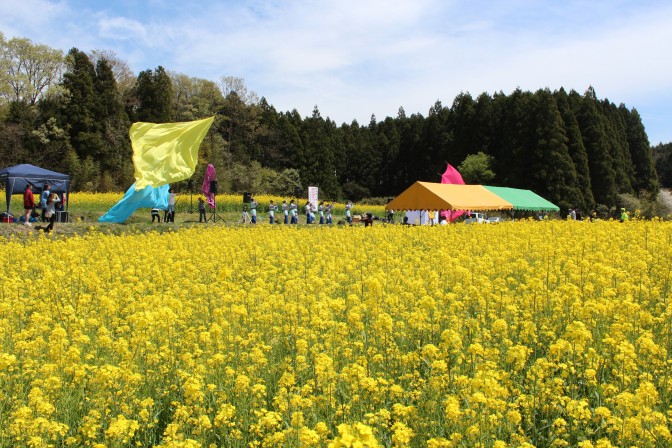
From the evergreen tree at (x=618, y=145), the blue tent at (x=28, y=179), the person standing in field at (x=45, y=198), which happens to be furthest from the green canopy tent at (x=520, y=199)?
the evergreen tree at (x=618, y=145)

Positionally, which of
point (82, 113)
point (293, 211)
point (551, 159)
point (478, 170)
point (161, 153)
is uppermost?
point (82, 113)

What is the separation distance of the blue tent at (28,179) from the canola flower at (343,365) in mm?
12576

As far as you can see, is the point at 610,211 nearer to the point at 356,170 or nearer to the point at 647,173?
the point at 647,173

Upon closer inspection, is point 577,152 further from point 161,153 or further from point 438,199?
point 161,153

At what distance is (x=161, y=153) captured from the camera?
59.6 ft

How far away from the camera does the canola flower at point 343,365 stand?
10.6 ft

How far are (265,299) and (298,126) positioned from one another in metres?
57.6

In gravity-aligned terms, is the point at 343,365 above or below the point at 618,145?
below

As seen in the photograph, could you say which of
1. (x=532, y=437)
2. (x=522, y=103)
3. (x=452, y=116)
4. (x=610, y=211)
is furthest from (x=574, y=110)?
(x=532, y=437)

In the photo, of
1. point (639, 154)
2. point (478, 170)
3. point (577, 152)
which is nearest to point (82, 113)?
point (478, 170)

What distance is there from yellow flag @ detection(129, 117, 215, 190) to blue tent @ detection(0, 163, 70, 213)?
3.08 meters

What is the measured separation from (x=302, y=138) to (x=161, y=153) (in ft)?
139

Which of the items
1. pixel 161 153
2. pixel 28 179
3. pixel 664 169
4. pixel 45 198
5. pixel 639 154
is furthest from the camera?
pixel 664 169

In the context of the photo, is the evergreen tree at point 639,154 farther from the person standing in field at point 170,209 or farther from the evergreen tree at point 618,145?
the person standing in field at point 170,209
